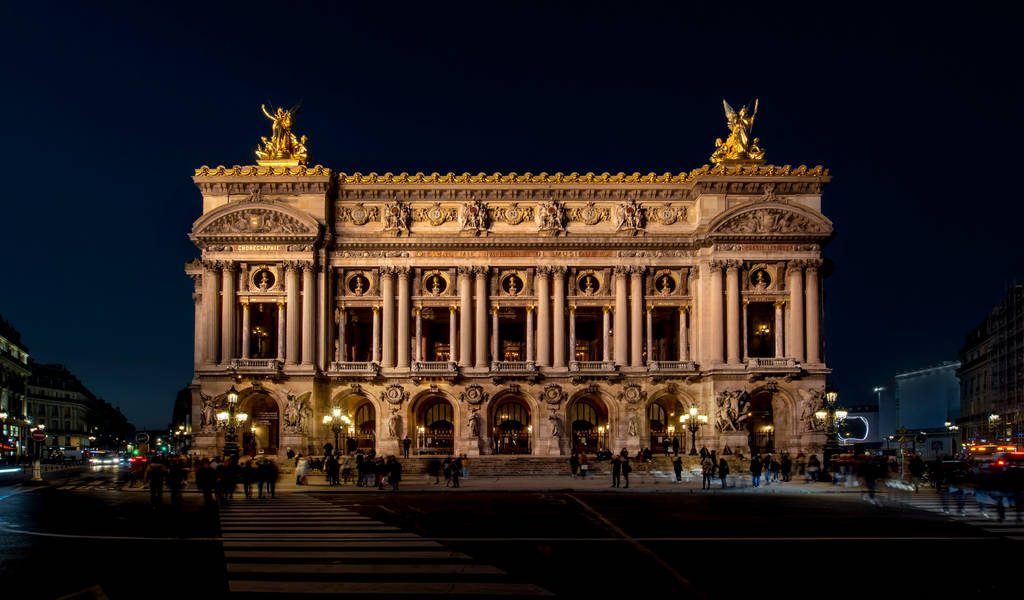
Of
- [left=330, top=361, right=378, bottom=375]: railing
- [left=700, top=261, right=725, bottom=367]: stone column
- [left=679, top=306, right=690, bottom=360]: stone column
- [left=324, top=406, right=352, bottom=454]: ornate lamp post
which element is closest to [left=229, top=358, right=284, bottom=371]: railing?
[left=330, top=361, right=378, bottom=375]: railing

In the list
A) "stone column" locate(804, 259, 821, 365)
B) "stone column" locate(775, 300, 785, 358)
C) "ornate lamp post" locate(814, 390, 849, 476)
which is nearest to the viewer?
"ornate lamp post" locate(814, 390, 849, 476)

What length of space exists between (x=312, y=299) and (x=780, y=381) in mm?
33690

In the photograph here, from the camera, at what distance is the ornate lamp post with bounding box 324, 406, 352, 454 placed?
67.9 m

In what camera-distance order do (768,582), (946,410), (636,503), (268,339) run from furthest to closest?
(946,410) → (268,339) → (636,503) → (768,582)

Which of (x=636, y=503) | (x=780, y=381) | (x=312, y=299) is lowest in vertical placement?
(x=636, y=503)

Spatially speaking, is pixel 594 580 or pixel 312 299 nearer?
pixel 594 580

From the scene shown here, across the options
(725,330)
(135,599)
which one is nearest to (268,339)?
(725,330)

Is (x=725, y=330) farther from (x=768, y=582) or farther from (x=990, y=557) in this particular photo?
(x=768, y=582)

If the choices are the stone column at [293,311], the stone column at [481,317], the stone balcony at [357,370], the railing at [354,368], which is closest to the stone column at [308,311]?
the stone column at [293,311]

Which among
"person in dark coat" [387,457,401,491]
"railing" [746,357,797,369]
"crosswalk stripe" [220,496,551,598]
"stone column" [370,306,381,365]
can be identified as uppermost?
"stone column" [370,306,381,365]

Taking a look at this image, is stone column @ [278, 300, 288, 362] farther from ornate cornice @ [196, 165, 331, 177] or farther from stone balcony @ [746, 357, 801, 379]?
stone balcony @ [746, 357, 801, 379]

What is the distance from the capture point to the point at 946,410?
487ft

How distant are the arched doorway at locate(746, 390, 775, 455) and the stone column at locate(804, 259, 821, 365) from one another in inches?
172

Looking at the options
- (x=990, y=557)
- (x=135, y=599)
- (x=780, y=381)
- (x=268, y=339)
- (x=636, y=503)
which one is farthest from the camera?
(x=268, y=339)
